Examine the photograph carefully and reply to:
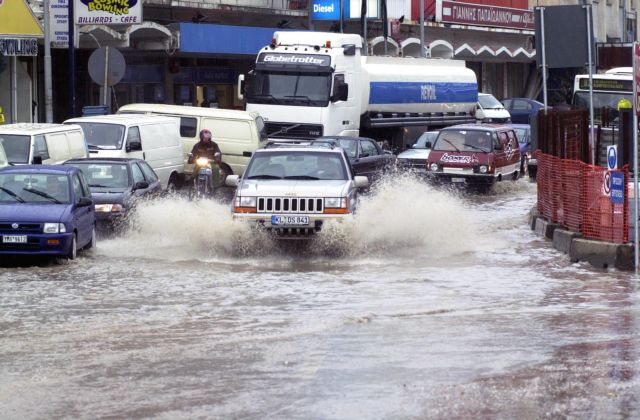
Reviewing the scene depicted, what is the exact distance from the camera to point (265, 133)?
32062mm

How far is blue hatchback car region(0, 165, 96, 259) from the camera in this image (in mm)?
17094

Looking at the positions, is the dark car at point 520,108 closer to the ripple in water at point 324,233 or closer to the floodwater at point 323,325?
the ripple in water at point 324,233

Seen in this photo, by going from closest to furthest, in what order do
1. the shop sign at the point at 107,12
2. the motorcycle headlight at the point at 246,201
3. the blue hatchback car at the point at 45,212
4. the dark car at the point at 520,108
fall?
1. the blue hatchback car at the point at 45,212
2. the motorcycle headlight at the point at 246,201
3. the shop sign at the point at 107,12
4. the dark car at the point at 520,108

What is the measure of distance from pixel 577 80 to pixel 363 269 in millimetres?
19341

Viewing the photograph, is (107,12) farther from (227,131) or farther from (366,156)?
(366,156)

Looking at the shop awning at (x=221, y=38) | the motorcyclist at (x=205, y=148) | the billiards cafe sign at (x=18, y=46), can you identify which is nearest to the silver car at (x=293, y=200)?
the motorcyclist at (x=205, y=148)

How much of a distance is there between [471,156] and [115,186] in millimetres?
12904

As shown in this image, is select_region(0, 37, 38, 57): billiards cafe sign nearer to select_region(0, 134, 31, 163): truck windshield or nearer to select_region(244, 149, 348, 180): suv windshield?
select_region(0, 134, 31, 163): truck windshield

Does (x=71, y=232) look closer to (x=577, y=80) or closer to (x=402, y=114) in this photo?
(x=577, y=80)

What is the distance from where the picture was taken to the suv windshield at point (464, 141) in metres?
32.7

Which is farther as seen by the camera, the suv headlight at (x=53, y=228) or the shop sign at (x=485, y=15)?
the shop sign at (x=485, y=15)

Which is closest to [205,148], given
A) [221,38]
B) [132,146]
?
[132,146]

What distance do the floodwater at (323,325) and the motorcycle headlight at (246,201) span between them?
345 mm

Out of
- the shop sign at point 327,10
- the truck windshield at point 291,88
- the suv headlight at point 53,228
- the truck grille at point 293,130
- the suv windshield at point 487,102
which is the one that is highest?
the shop sign at point 327,10
